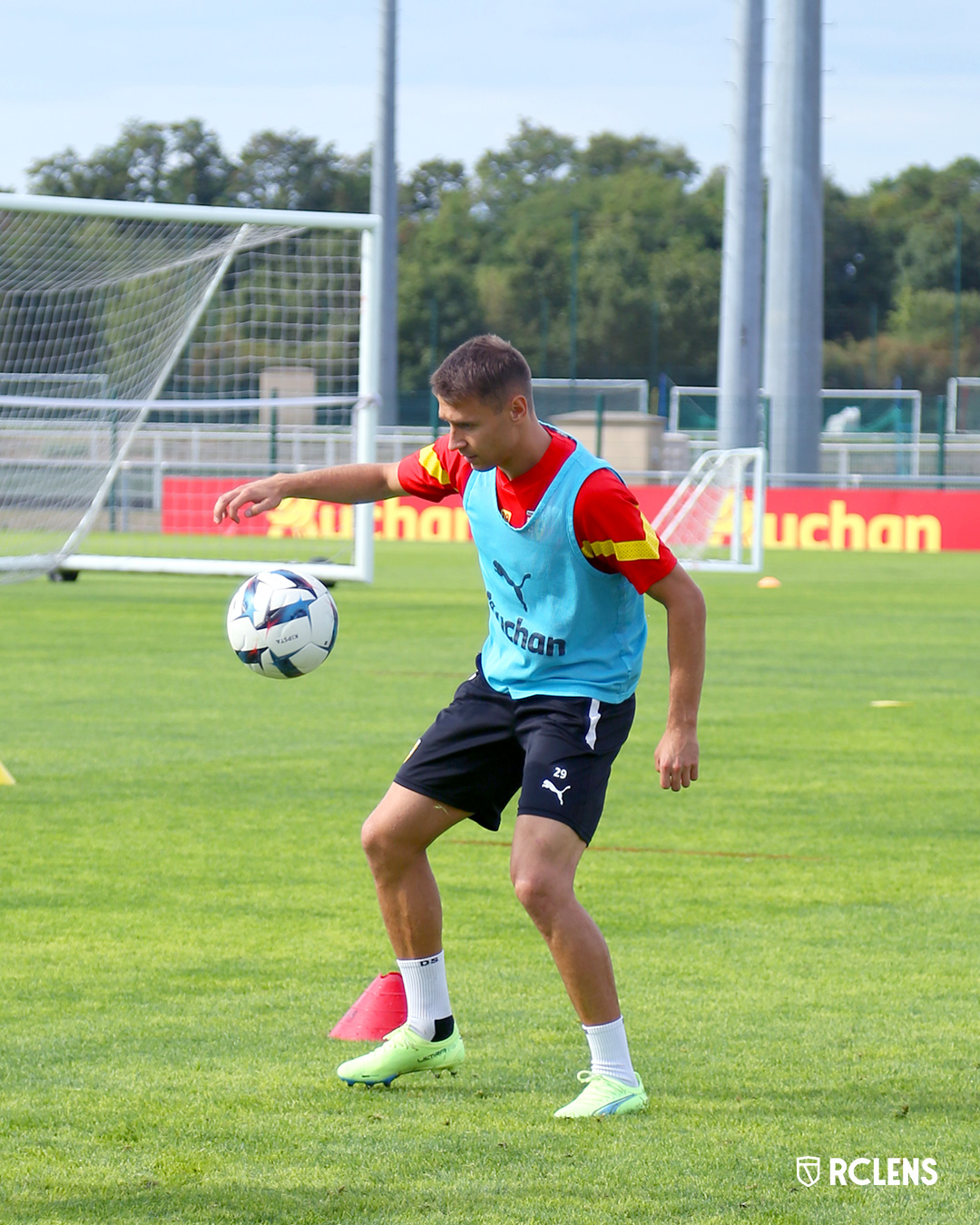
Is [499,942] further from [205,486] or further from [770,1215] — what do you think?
[205,486]

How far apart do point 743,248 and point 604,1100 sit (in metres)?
27.7

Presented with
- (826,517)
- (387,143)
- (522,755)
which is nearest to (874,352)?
(387,143)

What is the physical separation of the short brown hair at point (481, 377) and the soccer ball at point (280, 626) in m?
1.19

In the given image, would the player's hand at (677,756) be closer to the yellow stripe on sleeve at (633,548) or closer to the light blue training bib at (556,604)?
the light blue training bib at (556,604)

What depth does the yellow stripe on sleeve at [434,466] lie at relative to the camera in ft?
15.1

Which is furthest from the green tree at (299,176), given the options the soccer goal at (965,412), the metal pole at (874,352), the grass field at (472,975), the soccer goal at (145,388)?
the grass field at (472,975)

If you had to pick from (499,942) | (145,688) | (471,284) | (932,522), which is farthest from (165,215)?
(471,284)

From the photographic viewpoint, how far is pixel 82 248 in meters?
18.7

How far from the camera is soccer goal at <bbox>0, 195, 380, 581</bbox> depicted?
17000 millimetres

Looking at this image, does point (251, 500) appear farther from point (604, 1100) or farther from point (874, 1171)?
point (874, 1171)

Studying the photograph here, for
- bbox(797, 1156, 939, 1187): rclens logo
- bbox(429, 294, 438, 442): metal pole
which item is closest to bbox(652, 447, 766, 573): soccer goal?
bbox(797, 1156, 939, 1187): rclens logo

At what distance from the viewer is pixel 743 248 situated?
30.4 metres

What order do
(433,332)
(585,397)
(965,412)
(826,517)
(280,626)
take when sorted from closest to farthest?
(280,626)
(826,517)
(585,397)
(965,412)
(433,332)

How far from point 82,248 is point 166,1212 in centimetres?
1649
